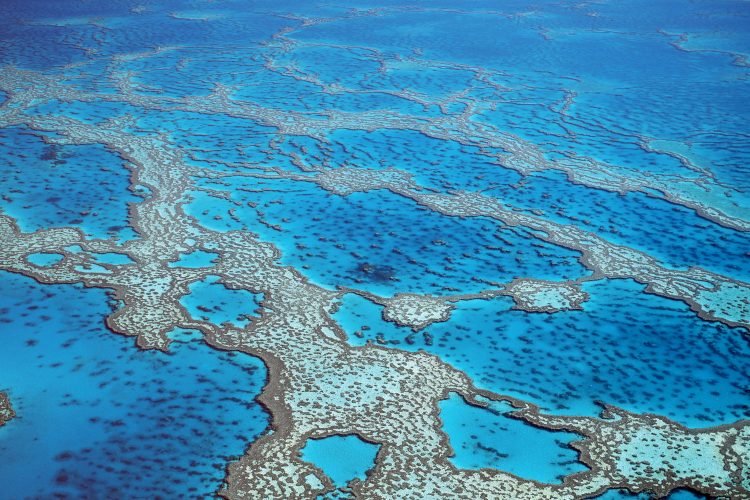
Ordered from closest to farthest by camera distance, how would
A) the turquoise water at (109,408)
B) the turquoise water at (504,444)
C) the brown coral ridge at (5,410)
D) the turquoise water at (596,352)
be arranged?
1. the turquoise water at (109,408)
2. the turquoise water at (504,444)
3. the brown coral ridge at (5,410)
4. the turquoise water at (596,352)

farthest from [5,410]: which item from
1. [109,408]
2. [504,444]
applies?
[504,444]

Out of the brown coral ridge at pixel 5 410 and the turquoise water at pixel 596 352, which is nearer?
the brown coral ridge at pixel 5 410

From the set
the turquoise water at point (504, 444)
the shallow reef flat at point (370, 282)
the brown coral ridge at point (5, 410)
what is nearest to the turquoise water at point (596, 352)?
the shallow reef flat at point (370, 282)

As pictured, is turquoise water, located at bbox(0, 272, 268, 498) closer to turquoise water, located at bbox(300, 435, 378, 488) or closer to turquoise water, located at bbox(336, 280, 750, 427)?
turquoise water, located at bbox(300, 435, 378, 488)

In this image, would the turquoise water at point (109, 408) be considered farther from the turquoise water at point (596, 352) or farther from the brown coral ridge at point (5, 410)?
the turquoise water at point (596, 352)

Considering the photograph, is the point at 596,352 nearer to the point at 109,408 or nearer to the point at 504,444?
the point at 504,444

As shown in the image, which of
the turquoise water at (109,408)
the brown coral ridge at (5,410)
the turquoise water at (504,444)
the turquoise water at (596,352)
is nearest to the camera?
the turquoise water at (109,408)

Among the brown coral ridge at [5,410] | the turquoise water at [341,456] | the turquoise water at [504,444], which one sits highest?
the brown coral ridge at [5,410]

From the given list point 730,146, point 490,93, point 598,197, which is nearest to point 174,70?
point 490,93

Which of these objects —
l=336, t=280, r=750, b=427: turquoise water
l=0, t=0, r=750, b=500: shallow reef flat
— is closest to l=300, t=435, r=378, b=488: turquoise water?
l=0, t=0, r=750, b=500: shallow reef flat
